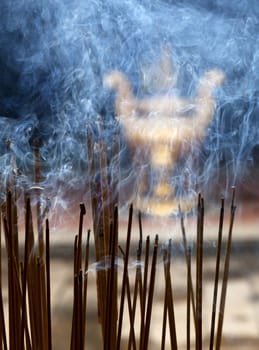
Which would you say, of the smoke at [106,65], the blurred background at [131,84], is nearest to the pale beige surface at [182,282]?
the blurred background at [131,84]

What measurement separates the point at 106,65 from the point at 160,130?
0.67 feet

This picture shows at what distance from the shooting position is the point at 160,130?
1221 millimetres

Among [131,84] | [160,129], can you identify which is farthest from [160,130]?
[131,84]

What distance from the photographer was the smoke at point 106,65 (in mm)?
1204

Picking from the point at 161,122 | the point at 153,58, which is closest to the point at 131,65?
the point at 153,58

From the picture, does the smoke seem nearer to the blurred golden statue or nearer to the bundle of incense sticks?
the blurred golden statue

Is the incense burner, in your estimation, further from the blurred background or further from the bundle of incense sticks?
the bundle of incense sticks

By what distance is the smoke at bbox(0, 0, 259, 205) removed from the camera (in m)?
1.20

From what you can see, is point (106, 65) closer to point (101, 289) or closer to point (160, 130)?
point (160, 130)

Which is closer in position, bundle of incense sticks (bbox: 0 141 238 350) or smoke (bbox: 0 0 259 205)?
bundle of incense sticks (bbox: 0 141 238 350)

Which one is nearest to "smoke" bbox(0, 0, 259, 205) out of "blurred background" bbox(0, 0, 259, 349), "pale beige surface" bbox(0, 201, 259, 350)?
"blurred background" bbox(0, 0, 259, 349)

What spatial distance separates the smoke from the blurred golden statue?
21 millimetres

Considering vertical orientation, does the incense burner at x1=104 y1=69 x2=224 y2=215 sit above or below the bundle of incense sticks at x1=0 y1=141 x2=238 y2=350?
above

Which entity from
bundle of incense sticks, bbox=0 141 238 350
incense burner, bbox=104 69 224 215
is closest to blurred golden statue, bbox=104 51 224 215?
incense burner, bbox=104 69 224 215
